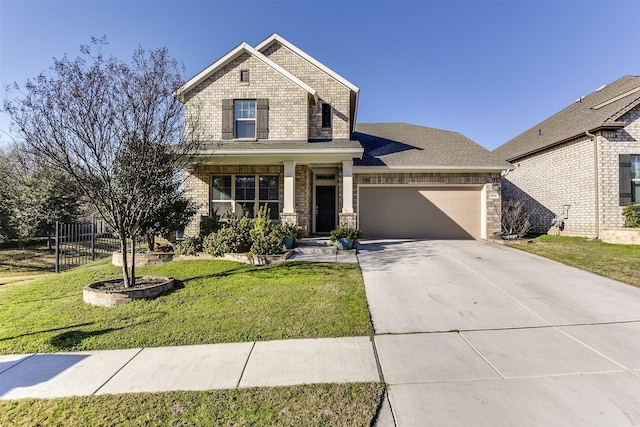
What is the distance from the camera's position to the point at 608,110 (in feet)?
41.7

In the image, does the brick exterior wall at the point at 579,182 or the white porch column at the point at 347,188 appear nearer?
the white porch column at the point at 347,188

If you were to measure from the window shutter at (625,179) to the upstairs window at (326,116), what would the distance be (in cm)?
1110

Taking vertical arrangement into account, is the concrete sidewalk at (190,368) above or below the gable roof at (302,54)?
below

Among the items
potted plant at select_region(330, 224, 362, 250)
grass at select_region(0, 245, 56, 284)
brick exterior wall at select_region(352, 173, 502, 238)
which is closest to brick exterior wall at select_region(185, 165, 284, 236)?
brick exterior wall at select_region(352, 173, 502, 238)

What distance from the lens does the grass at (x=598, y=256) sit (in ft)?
23.7

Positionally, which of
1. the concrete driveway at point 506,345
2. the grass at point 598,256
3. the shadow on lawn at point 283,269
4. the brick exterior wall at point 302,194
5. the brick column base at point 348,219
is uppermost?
the brick exterior wall at point 302,194

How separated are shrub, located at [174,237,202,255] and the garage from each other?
22.2ft

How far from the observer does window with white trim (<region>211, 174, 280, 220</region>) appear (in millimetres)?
12766

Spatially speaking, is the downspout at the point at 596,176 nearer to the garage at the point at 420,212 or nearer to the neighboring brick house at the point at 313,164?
the neighboring brick house at the point at 313,164

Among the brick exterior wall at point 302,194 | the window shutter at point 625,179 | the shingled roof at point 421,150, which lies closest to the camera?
the window shutter at point 625,179

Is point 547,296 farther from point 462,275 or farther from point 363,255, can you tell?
point 363,255

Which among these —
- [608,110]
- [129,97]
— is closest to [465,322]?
[129,97]

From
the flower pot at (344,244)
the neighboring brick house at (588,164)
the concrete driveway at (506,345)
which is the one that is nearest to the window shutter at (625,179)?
the neighboring brick house at (588,164)

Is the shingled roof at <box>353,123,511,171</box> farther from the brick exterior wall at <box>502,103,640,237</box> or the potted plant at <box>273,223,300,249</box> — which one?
the potted plant at <box>273,223,300,249</box>
